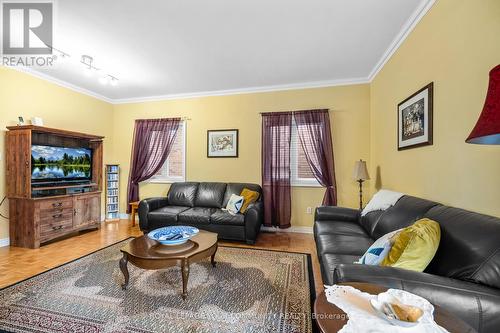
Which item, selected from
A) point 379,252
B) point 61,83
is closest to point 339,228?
point 379,252

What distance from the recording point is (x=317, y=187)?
409cm

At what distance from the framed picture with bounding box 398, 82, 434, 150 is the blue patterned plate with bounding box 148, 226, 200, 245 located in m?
2.54

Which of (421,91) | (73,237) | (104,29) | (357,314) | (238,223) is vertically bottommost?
(73,237)

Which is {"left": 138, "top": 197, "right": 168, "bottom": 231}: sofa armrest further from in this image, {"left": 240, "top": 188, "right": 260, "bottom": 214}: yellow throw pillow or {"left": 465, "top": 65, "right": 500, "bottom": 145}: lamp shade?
{"left": 465, "top": 65, "right": 500, "bottom": 145}: lamp shade

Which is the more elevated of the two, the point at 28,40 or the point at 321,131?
the point at 28,40

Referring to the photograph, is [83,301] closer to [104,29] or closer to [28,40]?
[104,29]

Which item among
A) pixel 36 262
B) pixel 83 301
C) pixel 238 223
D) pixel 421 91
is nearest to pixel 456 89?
pixel 421 91

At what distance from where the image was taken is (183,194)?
4.26m

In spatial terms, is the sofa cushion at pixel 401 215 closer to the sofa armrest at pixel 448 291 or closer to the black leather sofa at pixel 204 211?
the sofa armrest at pixel 448 291

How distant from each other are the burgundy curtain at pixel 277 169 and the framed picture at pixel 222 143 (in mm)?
633

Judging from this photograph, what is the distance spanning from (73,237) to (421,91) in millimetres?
5271

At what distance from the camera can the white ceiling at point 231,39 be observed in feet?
7.11

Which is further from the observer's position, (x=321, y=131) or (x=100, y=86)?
(x=100, y=86)

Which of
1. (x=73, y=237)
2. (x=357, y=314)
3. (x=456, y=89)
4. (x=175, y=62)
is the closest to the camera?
(x=357, y=314)
